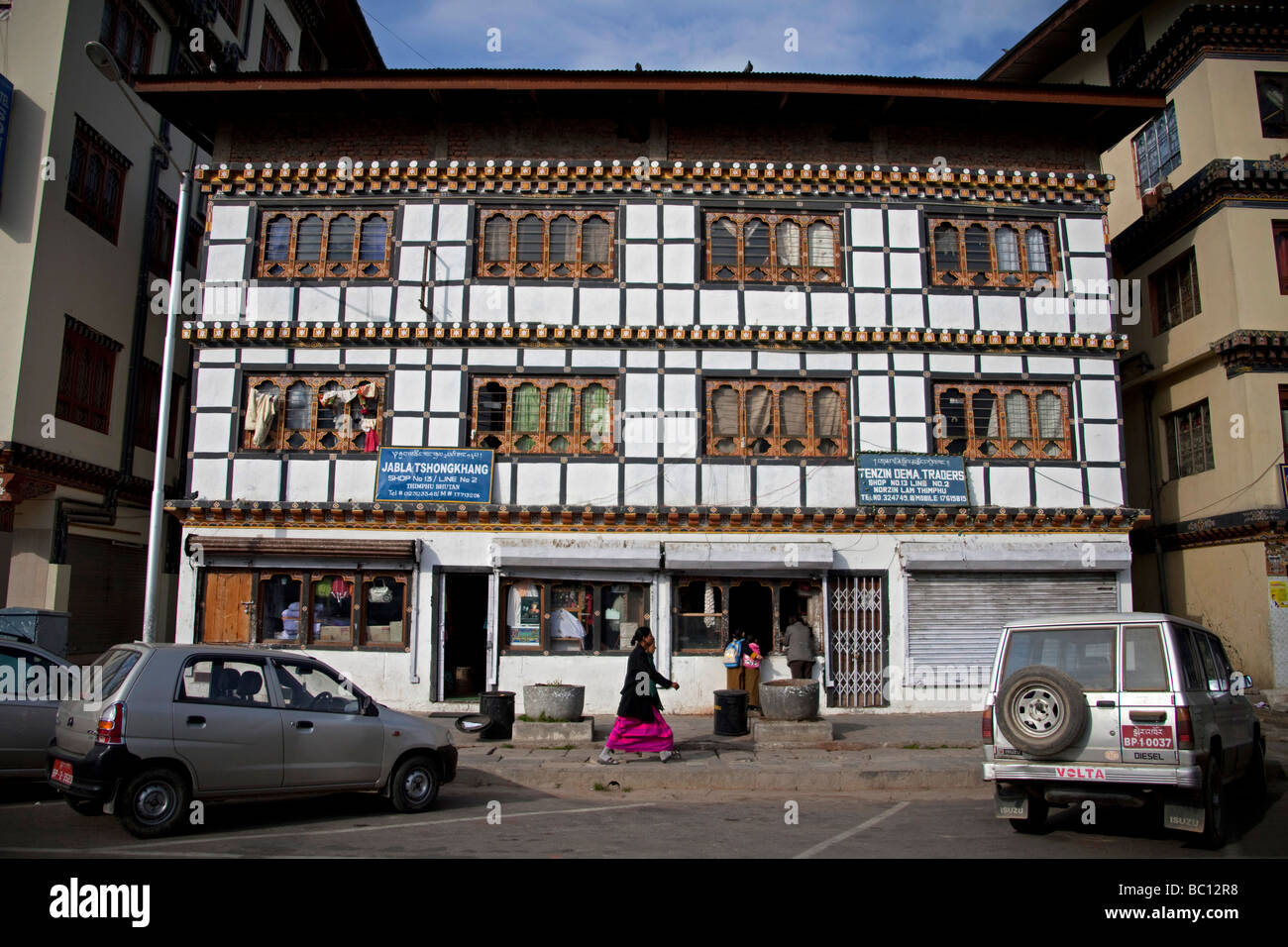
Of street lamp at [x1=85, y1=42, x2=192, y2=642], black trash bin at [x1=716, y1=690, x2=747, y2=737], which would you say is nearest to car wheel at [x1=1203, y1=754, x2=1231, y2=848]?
black trash bin at [x1=716, y1=690, x2=747, y2=737]

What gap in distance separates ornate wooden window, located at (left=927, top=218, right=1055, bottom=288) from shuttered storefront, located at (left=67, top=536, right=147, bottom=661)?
20512 millimetres

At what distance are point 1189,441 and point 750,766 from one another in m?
16.0

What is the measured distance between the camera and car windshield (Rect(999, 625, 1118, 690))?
334 inches

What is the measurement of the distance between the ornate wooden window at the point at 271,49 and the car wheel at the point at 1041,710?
1096 inches

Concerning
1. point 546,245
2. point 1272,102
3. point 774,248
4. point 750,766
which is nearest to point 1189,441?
point 1272,102

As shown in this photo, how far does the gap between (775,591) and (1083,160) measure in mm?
12382

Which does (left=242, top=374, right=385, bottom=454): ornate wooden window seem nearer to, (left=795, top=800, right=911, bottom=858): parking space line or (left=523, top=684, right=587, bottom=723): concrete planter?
(left=523, top=684, right=587, bottom=723): concrete planter

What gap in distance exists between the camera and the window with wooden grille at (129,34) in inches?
824

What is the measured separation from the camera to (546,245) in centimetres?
1966

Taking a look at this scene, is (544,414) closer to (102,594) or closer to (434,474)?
(434,474)

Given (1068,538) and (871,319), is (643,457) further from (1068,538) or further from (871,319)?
(1068,538)

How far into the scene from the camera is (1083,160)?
20.7 m

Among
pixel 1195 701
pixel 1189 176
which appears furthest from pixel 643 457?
pixel 1189 176

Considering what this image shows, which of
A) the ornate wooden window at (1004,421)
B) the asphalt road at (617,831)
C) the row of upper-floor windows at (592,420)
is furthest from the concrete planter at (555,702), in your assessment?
the ornate wooden window at (1004,421)
